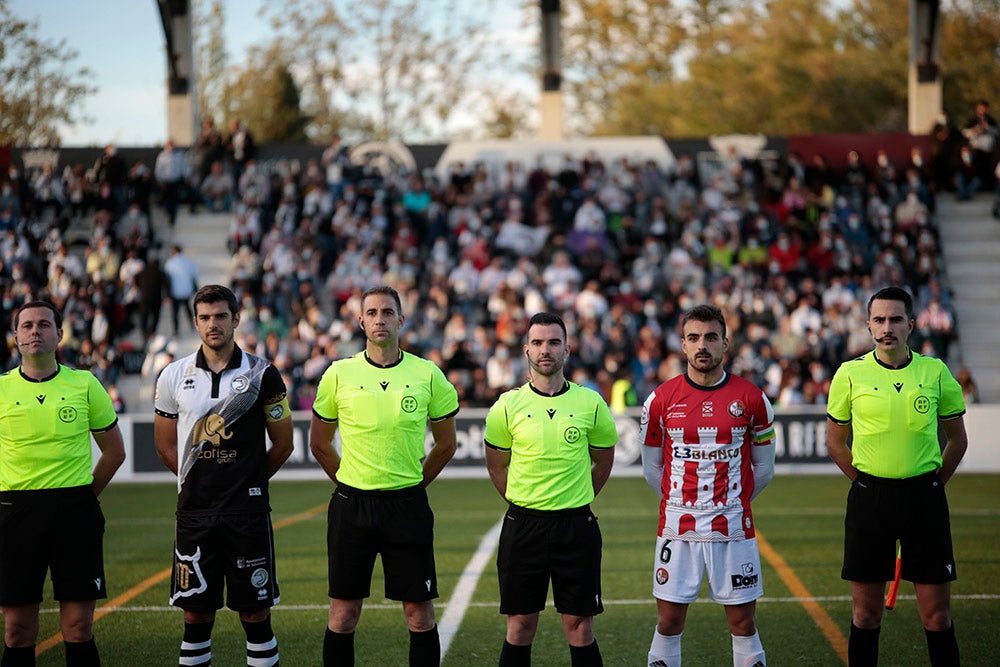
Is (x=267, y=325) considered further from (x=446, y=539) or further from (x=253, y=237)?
(x=446, y=539)

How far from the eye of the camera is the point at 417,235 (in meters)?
25.2

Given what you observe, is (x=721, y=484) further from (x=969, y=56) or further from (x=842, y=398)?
(x=969, y=56)

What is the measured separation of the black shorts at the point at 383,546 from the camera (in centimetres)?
617

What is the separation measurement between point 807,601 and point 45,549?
18.5ft

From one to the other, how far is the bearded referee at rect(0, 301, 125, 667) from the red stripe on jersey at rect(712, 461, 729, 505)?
3.28m

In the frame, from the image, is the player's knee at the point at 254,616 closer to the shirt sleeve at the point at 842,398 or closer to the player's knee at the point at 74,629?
the player's knee at the point at 74,629

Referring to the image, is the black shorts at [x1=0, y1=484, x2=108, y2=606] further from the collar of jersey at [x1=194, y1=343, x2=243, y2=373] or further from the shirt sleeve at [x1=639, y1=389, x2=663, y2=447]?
the shirt sleeve at [x1=639, y1=389, x2=663, y2=447]

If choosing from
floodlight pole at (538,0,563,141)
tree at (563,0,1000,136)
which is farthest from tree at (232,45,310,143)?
floodlight pole at (538,0,563,141)

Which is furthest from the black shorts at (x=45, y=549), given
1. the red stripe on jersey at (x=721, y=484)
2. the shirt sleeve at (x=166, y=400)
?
the red stripe on jersey at (x=721, y=484)

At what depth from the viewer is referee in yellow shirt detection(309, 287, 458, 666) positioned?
20.3 ft

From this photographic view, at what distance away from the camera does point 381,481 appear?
6.22 m

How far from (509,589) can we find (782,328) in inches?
689

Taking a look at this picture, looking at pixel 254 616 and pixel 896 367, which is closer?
pixel 254 616

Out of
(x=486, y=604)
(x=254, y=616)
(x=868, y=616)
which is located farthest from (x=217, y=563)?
(x=868, y=616)
